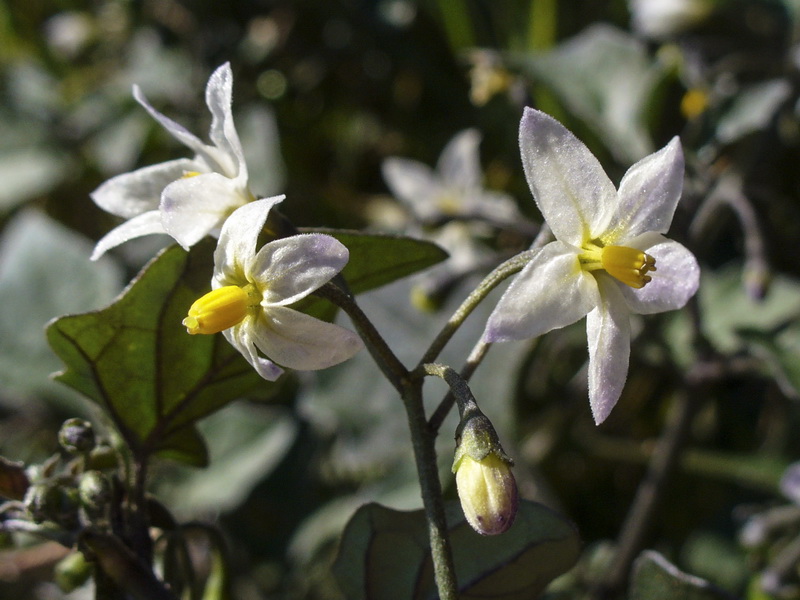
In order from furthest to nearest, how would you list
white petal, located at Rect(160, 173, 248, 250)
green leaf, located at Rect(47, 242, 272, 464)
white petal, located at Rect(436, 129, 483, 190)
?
white petal, located at Rect(436, 129, 483, 190)
green leaf, located at Rect(47, 242, 272, 464)
white petal, located at Rect(160, 173, 248, 250)

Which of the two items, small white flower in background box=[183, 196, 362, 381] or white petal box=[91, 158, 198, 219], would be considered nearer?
small white flower in background box=[183, 196, 362, 381]

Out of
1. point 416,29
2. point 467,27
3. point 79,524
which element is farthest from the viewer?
point 416,29

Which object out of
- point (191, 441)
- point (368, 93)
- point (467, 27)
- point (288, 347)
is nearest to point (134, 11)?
point (368, 93)

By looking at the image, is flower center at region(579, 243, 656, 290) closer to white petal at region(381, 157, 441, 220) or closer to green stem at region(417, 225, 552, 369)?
green stem at region(417, 225, 552, 369)

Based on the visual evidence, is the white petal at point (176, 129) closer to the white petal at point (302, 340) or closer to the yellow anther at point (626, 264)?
the white petal at point (302, 340)

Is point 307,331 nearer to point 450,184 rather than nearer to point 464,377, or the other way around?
point 464,377

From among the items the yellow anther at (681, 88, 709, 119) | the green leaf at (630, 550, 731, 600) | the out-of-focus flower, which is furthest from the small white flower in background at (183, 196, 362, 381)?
the out-of-focus flower

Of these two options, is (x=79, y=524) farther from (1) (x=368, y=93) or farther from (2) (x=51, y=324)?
(1) (x=368, y=93)
